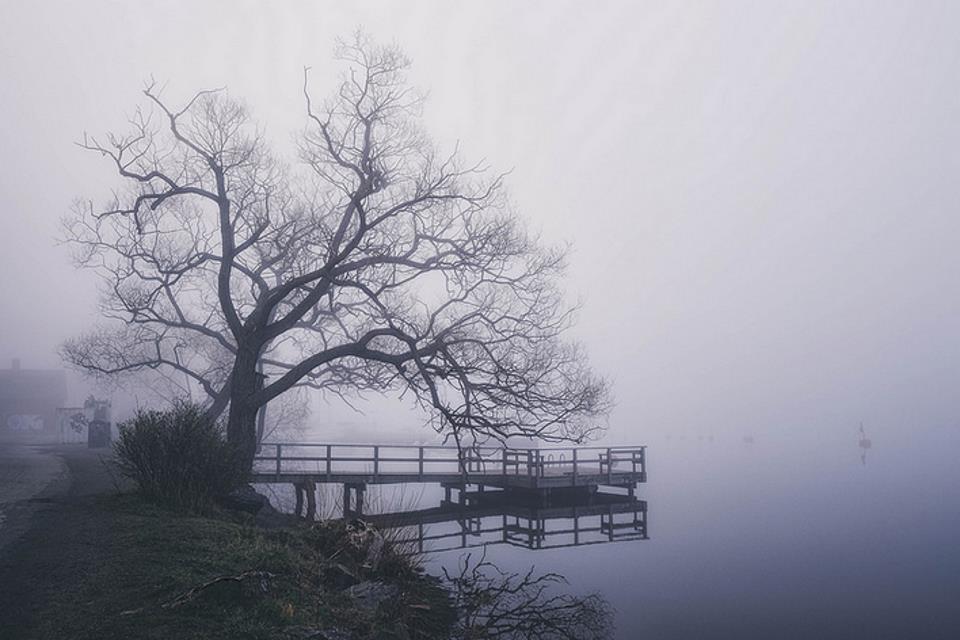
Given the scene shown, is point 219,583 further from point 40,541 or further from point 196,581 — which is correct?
point 40,541

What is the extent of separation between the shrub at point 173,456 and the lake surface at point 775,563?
4609 mm

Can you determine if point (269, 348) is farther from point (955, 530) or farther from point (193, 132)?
point (955, 530)

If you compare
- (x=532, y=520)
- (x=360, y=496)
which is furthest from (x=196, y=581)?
(x=532, y=520)

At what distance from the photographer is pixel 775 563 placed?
25984 millimetres

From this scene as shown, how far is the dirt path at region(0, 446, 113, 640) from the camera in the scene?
25.2ft

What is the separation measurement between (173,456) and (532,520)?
17638 millimetres

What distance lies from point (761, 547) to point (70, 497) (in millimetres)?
24049

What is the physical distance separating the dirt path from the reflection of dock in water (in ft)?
33.0

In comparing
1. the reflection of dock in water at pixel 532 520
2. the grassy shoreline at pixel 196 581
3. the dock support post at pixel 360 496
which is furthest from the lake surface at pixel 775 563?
the grassy shoreline at pixel 196 581

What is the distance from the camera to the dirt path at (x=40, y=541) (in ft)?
25.2

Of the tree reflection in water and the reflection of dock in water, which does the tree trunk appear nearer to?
the reflection of dock in water

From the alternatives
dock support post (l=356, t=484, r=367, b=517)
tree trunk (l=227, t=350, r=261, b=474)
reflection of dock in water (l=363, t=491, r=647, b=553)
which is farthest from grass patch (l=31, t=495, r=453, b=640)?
dock support post (l=356, t=484, r=367, b=517)

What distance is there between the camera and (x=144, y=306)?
2416cm

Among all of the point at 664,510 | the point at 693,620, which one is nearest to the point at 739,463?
the point at 664,510
